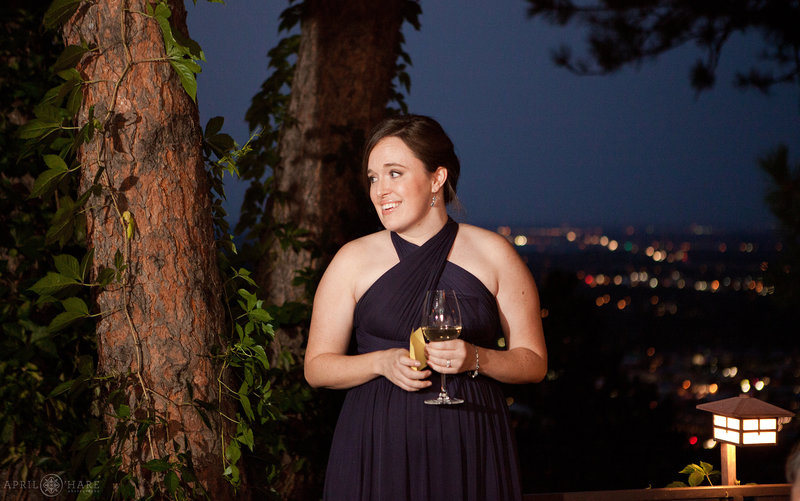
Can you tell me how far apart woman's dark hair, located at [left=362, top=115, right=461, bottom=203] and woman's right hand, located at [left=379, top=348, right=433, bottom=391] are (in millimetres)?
544

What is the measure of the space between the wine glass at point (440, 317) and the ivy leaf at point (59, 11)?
128 cm

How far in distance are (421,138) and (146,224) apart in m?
0.83

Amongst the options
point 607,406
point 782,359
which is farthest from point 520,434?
point 782,359

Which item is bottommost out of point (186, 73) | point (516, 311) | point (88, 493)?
point (88, 493)

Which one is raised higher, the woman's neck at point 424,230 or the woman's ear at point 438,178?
the woman's ear at point 438,178

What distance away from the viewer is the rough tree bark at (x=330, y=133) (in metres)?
3.99

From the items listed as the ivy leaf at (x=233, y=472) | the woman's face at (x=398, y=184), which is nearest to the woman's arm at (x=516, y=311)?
the woman's face at (x=398, y=184)

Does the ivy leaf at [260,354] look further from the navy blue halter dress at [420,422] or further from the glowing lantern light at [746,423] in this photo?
the glowing lantern light at [746,423]

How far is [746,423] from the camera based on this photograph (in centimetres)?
351

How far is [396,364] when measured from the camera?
1.87 m

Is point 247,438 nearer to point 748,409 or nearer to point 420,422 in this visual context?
Result: point 420,422

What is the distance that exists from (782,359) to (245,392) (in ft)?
18.2

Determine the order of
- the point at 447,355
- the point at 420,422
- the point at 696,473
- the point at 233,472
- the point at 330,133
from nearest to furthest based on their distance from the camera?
1. the point at 447,355
2. the point at 420,422
3. the point at 233,472
4. the point at 696,473
5. the point at 330,133

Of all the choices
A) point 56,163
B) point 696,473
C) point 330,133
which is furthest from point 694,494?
point 56,163
